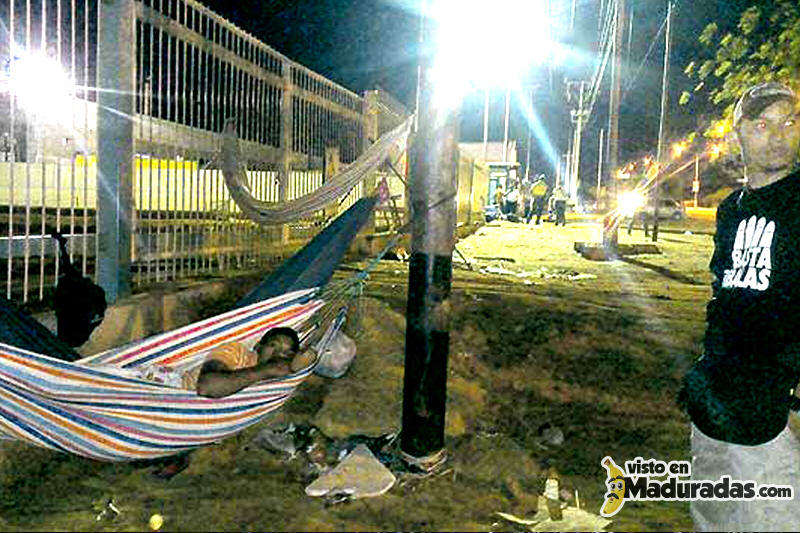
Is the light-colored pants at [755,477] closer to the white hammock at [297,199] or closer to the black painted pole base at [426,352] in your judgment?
the black painted pole base at [426,352]

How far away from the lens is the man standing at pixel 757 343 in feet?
6.32

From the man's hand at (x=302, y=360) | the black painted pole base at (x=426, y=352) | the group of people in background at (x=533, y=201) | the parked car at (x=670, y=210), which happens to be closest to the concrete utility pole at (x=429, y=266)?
the black painted pole base at (x=426, y=352)

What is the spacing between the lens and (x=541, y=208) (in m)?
23.3

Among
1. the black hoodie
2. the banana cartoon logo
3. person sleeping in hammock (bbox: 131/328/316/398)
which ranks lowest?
the banana cartoon logo

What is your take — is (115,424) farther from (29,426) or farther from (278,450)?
(278,450)

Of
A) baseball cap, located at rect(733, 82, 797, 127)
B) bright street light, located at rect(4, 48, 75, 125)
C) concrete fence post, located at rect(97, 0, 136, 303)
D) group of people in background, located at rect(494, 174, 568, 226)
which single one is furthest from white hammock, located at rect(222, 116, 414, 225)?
group of people in background, located at rect(494, 174, 568, 226)

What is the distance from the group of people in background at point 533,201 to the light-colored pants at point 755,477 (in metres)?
21.1

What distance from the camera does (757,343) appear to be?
6.44 ft

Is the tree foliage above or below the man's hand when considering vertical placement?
above

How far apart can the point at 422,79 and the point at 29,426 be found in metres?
2.22

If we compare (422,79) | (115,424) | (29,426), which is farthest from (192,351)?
(422,79)

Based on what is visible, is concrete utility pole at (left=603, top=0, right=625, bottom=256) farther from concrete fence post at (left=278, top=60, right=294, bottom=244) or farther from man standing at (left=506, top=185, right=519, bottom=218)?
man standing at (left=506, top=185, right=519, bottom=218)

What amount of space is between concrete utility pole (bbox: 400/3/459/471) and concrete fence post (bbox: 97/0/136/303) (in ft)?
7.37

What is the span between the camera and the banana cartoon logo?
3137mm
